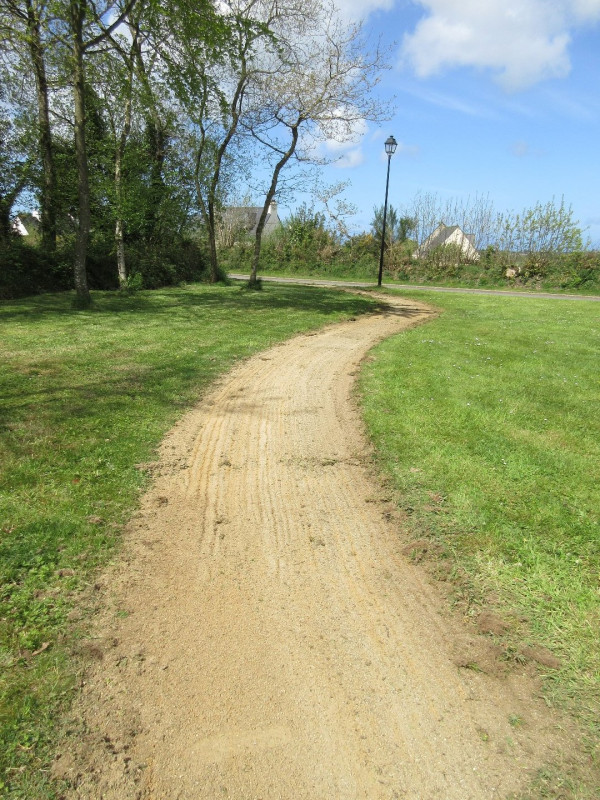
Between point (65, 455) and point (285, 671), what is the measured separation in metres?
3.23

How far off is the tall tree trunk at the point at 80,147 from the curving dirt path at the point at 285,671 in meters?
10.2

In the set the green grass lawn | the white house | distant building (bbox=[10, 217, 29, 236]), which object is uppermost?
the white house

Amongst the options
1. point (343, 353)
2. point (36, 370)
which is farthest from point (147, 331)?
point (343, 353)

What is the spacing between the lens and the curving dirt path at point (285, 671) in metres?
2.13

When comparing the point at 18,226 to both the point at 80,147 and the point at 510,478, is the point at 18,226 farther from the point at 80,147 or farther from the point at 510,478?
the point at 510,478

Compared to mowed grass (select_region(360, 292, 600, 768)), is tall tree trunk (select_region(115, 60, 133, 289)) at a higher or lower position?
higher

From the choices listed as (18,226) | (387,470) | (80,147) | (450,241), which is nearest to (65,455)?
(387,470)

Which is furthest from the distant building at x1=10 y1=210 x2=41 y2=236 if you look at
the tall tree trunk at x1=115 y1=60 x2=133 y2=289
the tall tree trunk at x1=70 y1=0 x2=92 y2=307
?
the tall tree trunk at x1=70 y1=0 x2=92 y2=307

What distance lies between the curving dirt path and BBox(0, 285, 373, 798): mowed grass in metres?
0.20

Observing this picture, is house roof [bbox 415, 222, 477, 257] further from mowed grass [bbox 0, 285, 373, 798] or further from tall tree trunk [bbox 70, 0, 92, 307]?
tall tree trunk [bbox 70, 0, 92, 307]

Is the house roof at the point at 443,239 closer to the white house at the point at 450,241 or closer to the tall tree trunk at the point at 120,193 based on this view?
the white house at the point at 450,241

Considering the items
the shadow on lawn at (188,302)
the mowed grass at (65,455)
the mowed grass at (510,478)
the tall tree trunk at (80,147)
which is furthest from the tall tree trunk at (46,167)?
the mowed grass at (510,478)

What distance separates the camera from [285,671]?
2.61m

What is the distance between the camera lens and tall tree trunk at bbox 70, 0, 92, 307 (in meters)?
10.8
